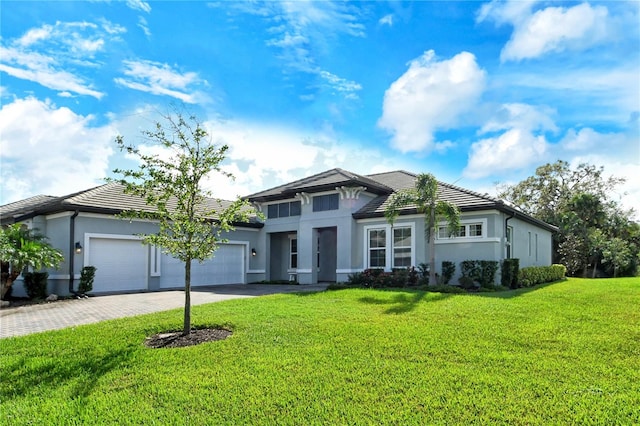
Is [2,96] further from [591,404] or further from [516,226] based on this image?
[516,226]

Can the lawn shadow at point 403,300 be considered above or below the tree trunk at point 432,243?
below

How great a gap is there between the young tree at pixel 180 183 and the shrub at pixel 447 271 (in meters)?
10.3

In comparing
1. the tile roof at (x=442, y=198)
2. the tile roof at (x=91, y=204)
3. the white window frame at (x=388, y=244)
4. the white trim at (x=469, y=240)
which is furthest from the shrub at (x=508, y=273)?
the tile roof at (x=91, y=204)

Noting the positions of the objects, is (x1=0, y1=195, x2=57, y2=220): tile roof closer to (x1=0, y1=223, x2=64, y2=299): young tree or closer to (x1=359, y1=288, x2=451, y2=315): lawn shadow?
(x1=0, y1=223, x2=64, y2=299): young tree

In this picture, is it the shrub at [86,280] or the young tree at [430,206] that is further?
the shrub at [86,280]

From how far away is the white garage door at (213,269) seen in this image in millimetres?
18828

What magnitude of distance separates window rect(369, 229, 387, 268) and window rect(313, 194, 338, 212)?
85.0 inches

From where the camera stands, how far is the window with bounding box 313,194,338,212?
1969cm

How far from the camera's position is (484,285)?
15406 mm

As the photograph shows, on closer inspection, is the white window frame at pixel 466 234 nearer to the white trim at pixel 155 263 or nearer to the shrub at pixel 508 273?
the shrub at pixel 508 273

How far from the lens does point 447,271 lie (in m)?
16.4

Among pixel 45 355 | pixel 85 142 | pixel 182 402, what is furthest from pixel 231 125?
pixel 182 402

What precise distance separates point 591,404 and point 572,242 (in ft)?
95.2

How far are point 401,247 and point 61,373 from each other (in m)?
13.8
